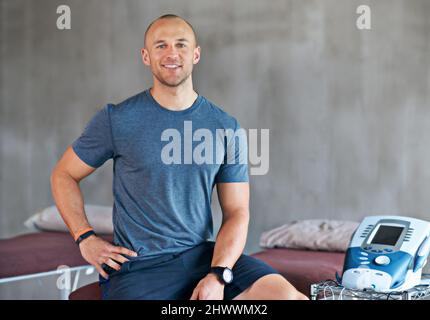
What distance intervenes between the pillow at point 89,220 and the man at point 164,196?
178cm

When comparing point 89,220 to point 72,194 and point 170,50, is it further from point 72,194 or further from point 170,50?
point 170,50

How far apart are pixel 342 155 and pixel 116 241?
2.09 m

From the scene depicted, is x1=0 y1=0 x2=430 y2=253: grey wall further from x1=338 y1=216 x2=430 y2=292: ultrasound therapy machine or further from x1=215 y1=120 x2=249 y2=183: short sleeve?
x1=215 y1=120 x2=249 y2=183: short sleeve

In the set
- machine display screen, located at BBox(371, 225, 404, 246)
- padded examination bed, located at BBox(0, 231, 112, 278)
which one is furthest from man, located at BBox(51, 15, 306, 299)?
padded examination bed, located at BBox(0, 231, 112, 278)

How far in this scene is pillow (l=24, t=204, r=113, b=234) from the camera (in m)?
3.96

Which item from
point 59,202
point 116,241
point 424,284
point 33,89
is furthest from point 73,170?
point 33,89

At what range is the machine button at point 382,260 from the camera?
210 centimetres

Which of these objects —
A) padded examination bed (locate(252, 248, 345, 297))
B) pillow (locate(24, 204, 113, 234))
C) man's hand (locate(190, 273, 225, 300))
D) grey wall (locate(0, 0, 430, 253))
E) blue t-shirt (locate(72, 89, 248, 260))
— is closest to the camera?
man's hand (locate(190, 273, 225, 300))

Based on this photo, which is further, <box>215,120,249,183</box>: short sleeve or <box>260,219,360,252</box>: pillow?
<box>260,219,360,252</box>: pillow

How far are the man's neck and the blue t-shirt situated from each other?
0.07 feet

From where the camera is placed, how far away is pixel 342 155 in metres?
3.98

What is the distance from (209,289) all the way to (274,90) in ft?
7.68

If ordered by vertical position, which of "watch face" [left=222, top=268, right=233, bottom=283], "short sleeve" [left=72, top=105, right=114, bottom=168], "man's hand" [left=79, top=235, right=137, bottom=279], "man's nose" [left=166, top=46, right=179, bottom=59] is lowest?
"watch face" [left=222, top=268, right=233, bottom=283]
